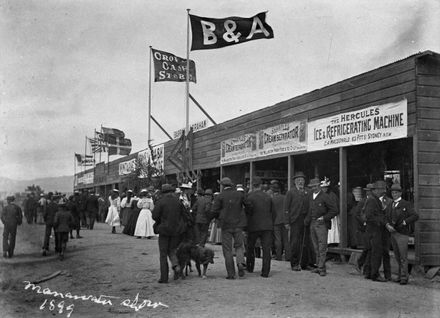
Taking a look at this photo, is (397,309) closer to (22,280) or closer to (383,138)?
(383,138)

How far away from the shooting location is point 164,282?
923 cm

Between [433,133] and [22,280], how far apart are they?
866 centimetres

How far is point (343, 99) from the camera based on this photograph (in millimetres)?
12328

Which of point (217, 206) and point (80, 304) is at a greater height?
point (217, 206)

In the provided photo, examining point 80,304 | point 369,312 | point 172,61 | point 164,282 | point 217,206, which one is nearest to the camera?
point 369,312

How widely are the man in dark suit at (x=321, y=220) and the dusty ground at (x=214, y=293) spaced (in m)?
0.40

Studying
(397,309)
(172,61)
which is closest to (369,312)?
(397,309)

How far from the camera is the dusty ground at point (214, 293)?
7023 millimetres

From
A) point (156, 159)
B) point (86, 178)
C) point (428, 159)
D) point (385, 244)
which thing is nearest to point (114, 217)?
point (156, 159)

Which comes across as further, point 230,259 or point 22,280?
point 22,280

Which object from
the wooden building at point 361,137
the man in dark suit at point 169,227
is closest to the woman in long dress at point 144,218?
the wooden building at point 361,137

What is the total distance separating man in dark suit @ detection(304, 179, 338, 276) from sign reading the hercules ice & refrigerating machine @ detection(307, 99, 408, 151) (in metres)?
1.92

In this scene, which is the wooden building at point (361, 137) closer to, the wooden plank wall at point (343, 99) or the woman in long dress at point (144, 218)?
the wooden plank wall at point (343, 99)

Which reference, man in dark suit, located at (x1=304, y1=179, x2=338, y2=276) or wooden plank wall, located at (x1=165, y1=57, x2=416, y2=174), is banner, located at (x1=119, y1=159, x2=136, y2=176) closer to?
wooden plank wall, located at (x1=165, y1=57, x2=416, y2=174)
